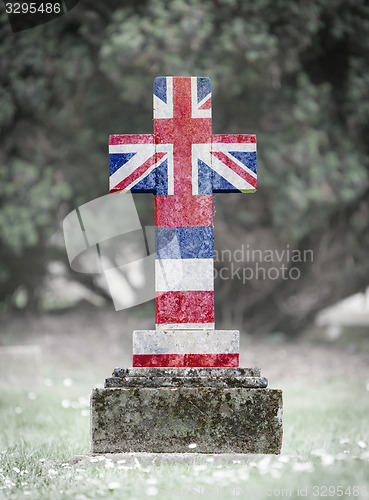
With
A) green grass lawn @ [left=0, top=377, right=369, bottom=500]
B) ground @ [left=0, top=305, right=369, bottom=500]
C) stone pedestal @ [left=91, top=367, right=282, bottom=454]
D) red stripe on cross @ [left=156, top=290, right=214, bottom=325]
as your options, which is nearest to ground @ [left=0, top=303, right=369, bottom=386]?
ground @ [left=0, top=305, right=369, bottom=500]

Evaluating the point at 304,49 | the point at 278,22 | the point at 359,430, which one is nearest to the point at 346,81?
the point at 304,49

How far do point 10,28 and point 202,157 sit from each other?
613 centimetres

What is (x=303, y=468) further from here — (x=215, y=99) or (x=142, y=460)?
(x=215, y=99)

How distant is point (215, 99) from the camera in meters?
8.52

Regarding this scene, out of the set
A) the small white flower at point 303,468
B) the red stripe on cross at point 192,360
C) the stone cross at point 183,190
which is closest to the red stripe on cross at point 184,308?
the stone cross at point 183,190

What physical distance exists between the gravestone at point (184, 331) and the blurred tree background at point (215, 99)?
4370 millimetres

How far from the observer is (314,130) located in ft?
28.1

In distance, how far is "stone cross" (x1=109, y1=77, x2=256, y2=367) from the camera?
3.45 m

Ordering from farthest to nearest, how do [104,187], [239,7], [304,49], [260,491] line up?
[104,187]
[304,49]
[239,7]
[260,491]

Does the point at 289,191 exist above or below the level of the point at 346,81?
below

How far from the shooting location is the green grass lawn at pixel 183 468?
2535mm

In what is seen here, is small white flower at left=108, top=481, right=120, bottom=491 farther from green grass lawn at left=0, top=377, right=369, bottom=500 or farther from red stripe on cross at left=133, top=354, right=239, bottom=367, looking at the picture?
red stripe on cross at left=133, top=354, right=239, bottom=367

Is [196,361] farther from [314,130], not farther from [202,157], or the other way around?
[314,130]

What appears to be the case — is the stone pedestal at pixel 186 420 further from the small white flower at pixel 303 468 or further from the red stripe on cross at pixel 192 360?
the small white flower at pixel 303 468
